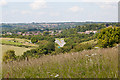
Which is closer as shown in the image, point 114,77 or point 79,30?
point 114,77

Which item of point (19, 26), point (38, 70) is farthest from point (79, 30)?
point (38, 70)

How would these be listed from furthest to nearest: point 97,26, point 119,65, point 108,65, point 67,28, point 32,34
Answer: point 97,26, point 67,28, point 32,34, point 108,65, point 119,65

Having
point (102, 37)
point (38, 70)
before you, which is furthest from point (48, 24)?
point (38, 70)

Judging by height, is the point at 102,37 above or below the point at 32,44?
above

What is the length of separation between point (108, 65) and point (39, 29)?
68510 mm

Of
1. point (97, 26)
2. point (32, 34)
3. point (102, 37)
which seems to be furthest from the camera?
point (97, 26)

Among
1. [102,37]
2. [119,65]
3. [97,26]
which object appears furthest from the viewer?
[97,26]

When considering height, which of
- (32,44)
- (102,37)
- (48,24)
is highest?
(48,24)

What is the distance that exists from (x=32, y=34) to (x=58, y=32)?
41.5 ft

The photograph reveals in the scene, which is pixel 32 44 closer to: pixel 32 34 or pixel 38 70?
pixel 32 34

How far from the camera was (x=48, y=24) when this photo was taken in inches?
2798

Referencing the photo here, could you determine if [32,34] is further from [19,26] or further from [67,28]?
[67,28]

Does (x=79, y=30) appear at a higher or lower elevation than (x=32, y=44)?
higher

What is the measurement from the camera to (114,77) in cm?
187
